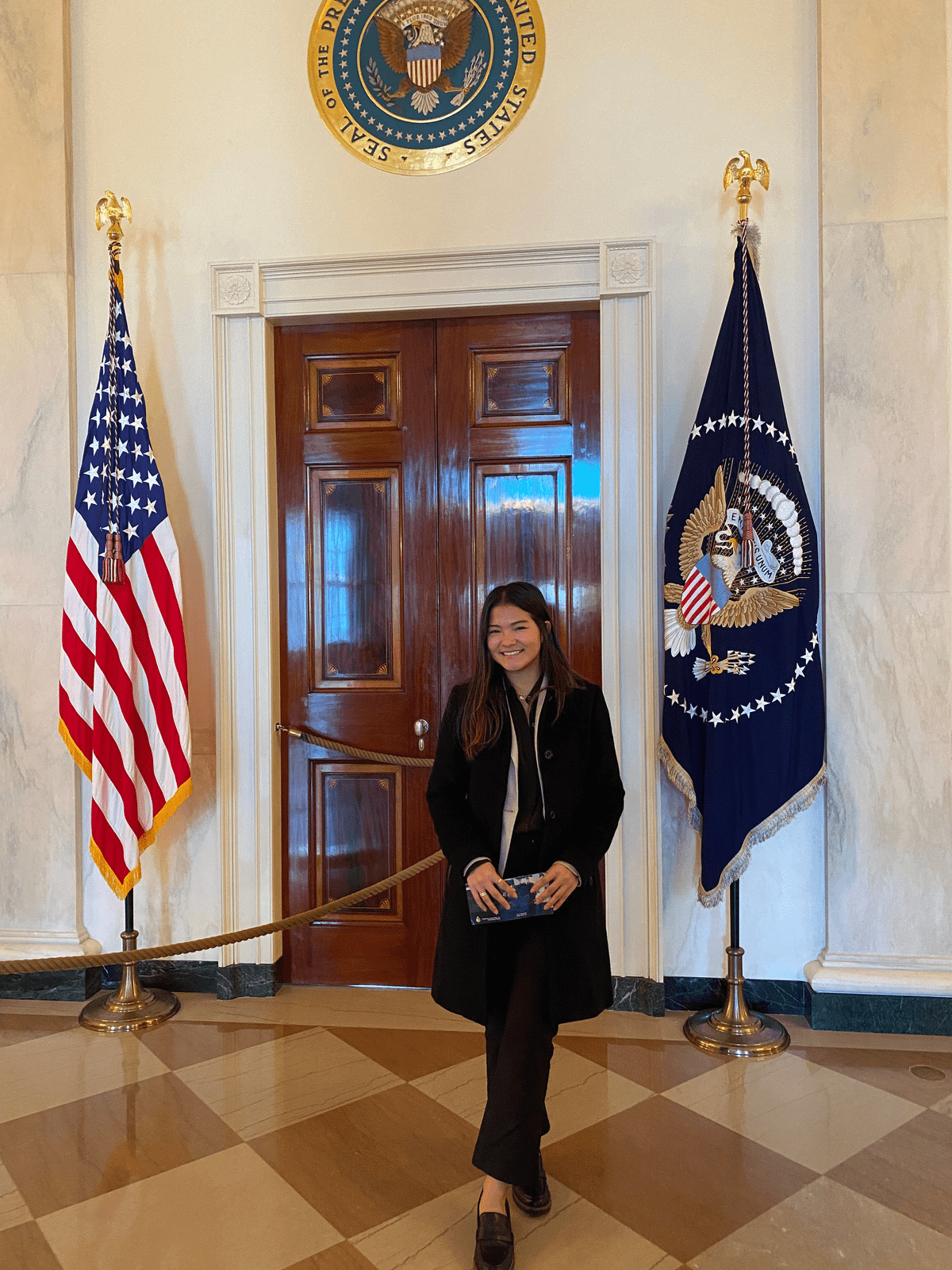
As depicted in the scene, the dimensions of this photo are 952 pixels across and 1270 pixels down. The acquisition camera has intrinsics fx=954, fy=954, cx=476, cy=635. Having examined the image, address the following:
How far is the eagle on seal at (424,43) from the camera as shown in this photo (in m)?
3.83

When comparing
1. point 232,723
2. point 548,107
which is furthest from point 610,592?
point 548,107

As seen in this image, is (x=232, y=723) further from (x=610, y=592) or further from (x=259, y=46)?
(x=259, y=46)

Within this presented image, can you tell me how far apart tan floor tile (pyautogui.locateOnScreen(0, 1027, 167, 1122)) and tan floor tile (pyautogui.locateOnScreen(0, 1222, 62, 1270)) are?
65 centimetres

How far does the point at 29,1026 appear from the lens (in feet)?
12.1

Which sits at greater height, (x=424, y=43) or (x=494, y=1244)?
(x=424, y=43)

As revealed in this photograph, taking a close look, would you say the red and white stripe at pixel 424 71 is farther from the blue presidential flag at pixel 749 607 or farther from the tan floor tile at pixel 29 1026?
the tan floor tile at pixel 29 1026

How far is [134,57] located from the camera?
3.96 m

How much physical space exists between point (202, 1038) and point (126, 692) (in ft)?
4.36

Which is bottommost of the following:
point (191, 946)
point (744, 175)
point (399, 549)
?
point (191, 946)

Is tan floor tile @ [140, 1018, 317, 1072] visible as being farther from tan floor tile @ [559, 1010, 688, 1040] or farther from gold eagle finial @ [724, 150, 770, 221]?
gold eagle finial @ [724, 150, 770, 221]

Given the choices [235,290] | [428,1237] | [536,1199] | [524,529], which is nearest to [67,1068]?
[428,1237]

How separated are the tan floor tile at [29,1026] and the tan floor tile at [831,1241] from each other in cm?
257

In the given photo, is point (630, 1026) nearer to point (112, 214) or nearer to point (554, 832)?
point (554, 832)

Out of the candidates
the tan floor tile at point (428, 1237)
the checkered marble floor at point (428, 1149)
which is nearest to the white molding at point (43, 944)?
the checkered marble floor at point (428, 1149)
